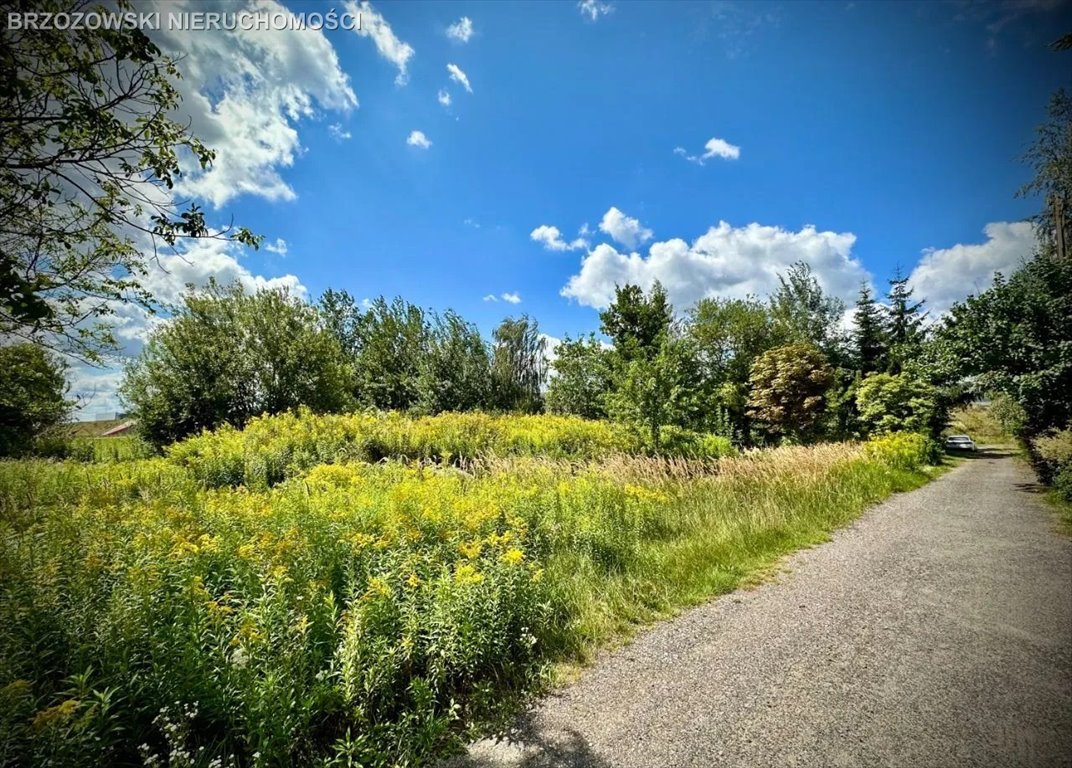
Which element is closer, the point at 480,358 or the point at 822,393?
the point at 822,393

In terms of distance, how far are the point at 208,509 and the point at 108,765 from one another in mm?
2847

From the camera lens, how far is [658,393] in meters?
13.4

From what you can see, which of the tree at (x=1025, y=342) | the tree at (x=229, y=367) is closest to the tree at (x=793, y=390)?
the tree at (x=1025, y=342)

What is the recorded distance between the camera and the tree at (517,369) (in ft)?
88.6

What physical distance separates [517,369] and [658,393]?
1951 cm

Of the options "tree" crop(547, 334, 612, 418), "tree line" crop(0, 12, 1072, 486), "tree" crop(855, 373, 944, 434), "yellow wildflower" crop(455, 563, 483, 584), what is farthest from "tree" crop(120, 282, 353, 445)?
"tree" crop(855, 373, 944, 434)

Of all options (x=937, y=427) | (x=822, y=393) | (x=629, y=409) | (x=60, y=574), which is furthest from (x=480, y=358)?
(x=937, y=427)

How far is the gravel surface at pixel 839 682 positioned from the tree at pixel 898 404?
18.0 metres

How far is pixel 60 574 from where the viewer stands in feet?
9.26

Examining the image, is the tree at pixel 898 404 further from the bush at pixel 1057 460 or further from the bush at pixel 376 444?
the bush at pixel 376 444

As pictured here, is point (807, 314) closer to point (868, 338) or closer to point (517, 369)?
point (868, 338)

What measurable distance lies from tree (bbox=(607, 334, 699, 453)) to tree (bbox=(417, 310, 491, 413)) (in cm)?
1186

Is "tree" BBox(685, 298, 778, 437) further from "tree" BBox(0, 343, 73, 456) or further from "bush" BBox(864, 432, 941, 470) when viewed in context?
"tree" BBox(0, 343, 73, 456)

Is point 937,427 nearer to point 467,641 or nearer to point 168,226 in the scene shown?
point 467,641
